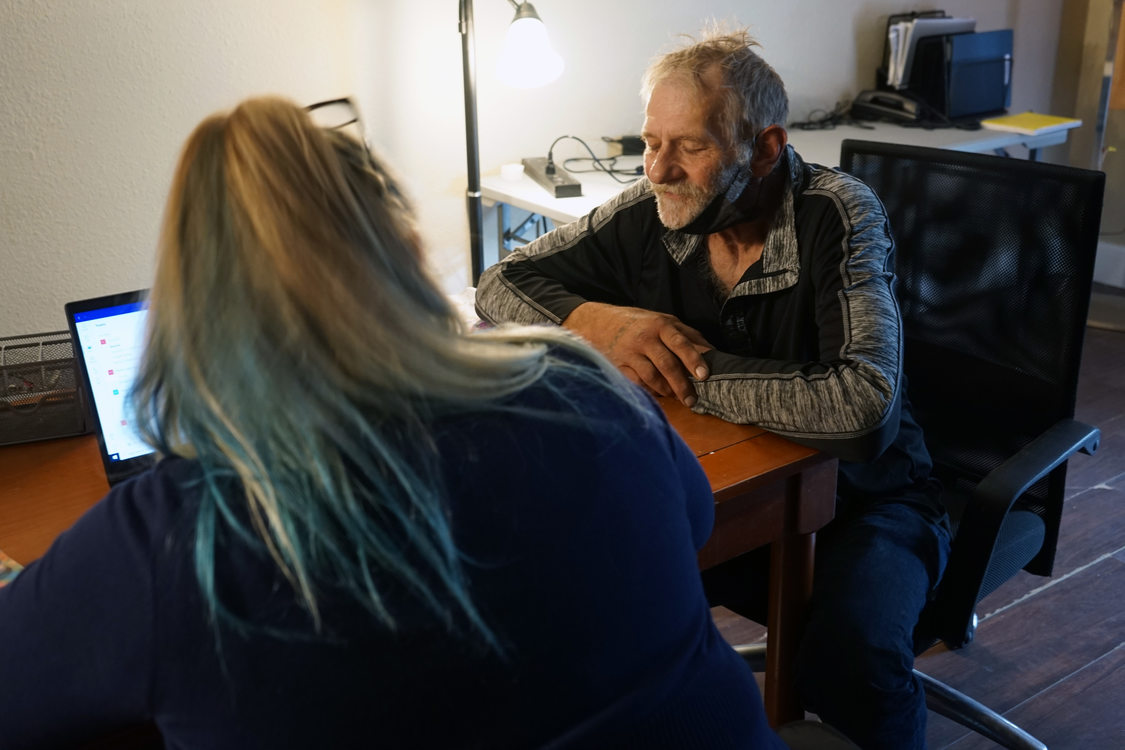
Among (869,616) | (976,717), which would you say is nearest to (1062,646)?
(976,717)

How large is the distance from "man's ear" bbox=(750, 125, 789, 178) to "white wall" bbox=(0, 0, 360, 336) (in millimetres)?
1396

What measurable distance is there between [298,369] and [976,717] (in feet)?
4.99

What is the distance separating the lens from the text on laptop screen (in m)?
1.27

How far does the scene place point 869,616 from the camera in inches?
57.6

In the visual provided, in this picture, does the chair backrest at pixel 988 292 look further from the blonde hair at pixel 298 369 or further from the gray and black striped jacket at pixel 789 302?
the blonde hair at pixel 298 369

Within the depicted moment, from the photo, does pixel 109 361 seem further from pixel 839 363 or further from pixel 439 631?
pixel 839 363

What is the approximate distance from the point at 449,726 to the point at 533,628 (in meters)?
0.09

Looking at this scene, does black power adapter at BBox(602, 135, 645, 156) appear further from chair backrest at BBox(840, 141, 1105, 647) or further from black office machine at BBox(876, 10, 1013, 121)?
chair backrest at BBox(840, 141, 1105, 647)

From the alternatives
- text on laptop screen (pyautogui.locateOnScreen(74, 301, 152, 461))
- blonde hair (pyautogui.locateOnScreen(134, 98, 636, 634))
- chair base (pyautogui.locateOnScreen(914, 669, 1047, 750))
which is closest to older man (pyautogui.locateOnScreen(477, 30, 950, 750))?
chair base (pyautogui.locateOnScreen(914, 669, 1047, 750))

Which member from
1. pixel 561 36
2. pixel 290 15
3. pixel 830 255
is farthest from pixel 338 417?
pixel 561 36

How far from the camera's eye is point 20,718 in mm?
752

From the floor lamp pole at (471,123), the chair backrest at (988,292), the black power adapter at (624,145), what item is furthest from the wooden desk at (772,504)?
the black power adapter at (624,145)

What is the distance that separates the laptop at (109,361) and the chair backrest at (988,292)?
1211mm

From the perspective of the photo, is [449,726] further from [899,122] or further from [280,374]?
[899,122]
